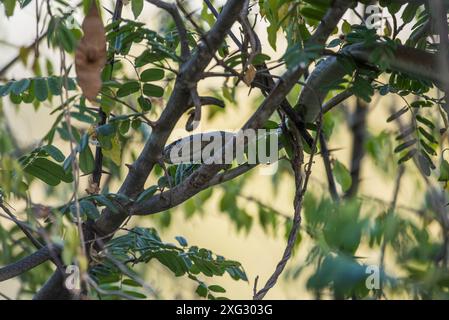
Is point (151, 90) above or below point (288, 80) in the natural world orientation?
above

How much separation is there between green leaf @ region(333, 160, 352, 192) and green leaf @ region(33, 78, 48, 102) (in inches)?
32.0

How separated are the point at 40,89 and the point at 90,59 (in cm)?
41

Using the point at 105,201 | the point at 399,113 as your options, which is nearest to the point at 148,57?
the point at 105,201

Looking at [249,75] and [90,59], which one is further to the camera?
[249,75]

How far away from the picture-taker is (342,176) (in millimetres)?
1925

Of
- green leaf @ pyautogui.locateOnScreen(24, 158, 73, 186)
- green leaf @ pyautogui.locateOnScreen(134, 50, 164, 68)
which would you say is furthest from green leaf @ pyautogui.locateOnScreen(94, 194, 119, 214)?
green leaf @ pyautogui.locateOnScreen(134, 50, 164, 68)

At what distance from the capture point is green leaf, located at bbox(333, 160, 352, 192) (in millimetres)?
1911

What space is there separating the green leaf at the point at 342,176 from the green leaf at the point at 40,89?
2.66ft

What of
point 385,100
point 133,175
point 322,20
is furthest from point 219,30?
point 385,100

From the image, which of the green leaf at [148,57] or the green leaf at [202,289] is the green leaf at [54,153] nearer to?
the green leaf at [148,57]

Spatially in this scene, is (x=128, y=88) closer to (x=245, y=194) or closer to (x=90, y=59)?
(x=90, y=59)

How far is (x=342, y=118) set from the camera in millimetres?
2959
